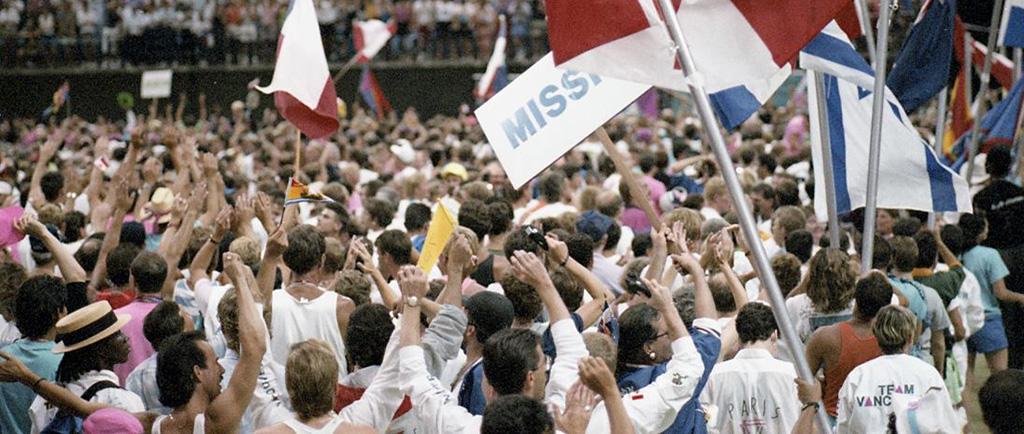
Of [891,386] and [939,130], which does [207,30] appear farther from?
[891,386]

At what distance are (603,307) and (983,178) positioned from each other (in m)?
7.66

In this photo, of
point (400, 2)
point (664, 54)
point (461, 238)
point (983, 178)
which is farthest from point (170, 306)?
point (400, 2)

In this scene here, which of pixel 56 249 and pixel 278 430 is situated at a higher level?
pixel 278 430

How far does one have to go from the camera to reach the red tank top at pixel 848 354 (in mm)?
6160

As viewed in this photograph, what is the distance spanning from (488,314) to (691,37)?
1376 millimetres

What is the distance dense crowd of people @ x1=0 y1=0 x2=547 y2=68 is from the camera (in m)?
33.9

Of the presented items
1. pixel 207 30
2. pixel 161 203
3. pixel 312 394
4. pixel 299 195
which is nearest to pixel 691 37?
pixel 312 394

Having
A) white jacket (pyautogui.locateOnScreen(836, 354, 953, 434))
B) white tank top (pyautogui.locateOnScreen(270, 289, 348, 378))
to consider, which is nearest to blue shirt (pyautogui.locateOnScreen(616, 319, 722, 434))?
white jacket (pyautogui.locateOnScreen(836, 354, 953, 434))

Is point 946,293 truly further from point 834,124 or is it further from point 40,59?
point 40,59

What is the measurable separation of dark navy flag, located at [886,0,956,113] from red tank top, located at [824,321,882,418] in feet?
10.9

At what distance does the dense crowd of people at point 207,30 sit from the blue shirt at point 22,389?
2780 cm

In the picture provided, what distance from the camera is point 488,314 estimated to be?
5488mm

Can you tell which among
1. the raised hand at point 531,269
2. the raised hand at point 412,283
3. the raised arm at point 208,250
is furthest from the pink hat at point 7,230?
the raised hand at point 531,269

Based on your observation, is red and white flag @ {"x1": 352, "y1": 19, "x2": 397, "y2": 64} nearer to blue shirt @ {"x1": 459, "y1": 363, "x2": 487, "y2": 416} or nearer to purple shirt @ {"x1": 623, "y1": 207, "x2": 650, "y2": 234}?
purple shirt @ {"x1": 623, "y1": 207, "x2": 650, "y2": 234}
